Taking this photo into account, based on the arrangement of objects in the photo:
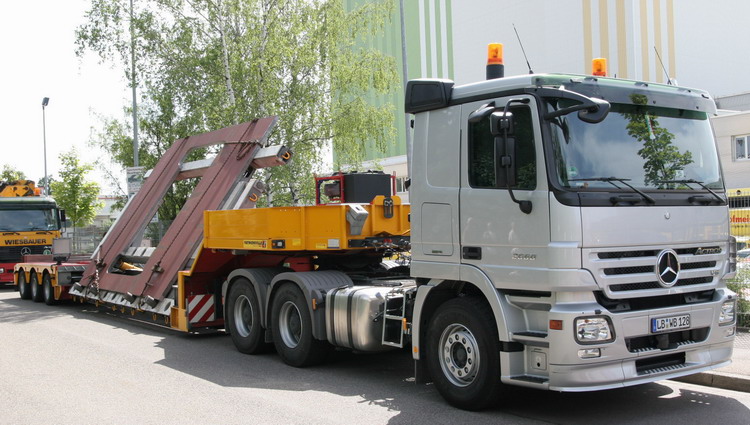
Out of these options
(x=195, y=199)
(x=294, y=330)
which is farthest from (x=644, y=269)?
Result: (x=195, y=199)

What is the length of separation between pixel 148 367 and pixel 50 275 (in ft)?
29.8

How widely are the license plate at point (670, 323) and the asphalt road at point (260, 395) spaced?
78 cm

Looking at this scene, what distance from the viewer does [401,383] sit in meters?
7.84

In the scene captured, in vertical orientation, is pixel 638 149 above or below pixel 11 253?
above

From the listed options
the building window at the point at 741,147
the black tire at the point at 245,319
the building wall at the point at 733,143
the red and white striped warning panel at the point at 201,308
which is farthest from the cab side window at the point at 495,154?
the building window at the point at 741,147

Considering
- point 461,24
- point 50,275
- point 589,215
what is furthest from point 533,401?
point 461,24

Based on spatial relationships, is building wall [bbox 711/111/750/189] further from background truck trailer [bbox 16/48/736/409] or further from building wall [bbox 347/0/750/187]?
background truck trailer [bbox 16/48/736/409]

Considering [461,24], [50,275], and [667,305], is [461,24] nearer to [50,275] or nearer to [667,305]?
[50,275]

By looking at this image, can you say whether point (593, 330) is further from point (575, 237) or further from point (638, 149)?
point (638, 149)

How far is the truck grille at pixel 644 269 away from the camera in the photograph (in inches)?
223

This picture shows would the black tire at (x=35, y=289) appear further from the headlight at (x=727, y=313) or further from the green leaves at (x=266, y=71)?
the headlight at (x=727, y=313)

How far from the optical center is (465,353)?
21.1 ft

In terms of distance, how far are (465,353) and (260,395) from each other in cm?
220

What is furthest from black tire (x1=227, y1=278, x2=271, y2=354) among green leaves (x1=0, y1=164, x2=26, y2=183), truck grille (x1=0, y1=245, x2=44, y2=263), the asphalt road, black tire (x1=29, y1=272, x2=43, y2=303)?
green leaves (x1=0, y1=164, x2=26, y2=183)
